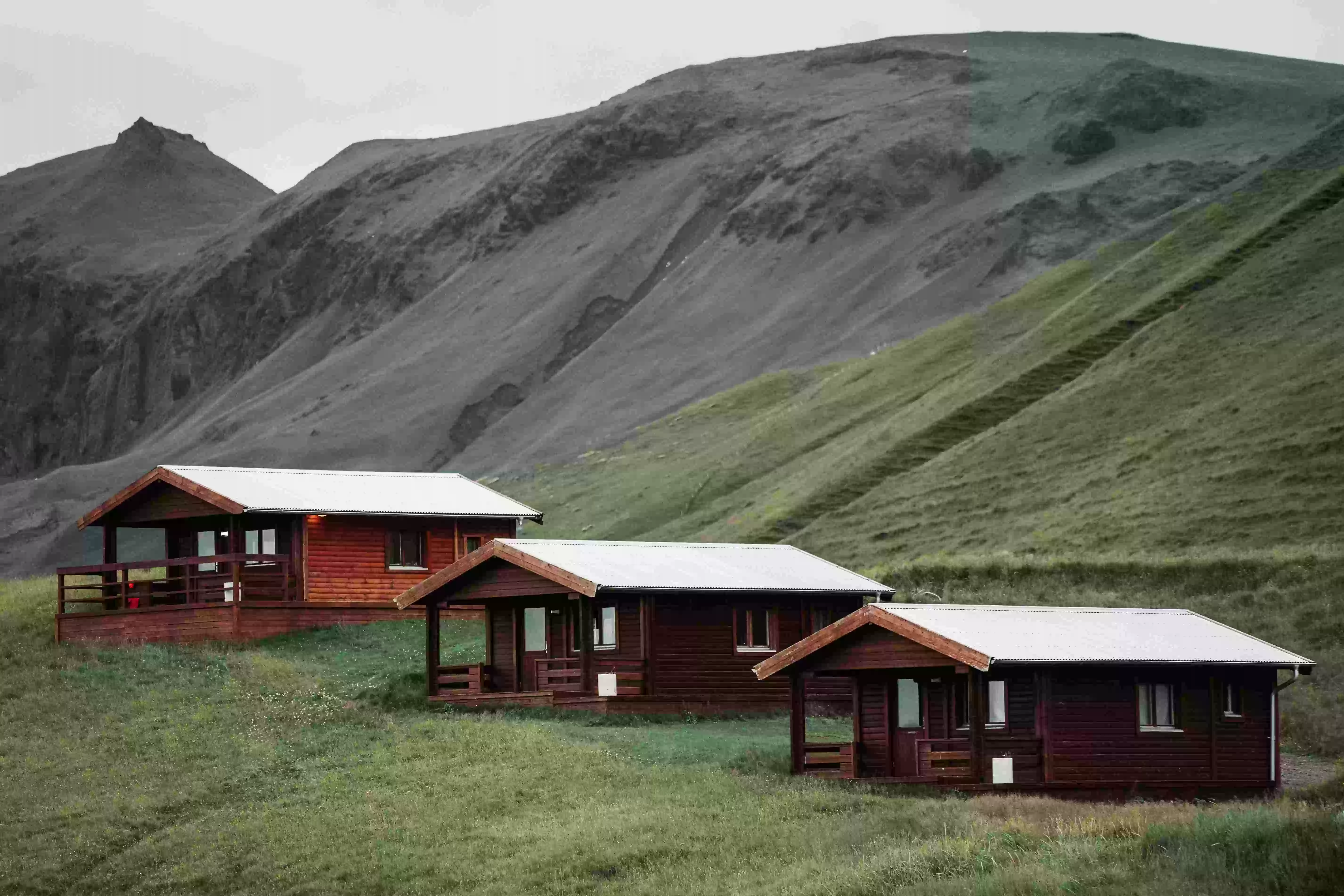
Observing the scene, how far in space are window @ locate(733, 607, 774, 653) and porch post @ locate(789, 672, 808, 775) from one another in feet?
32.9

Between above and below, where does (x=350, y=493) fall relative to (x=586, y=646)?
above

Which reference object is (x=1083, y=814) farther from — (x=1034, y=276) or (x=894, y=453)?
(x=1034, y=276)

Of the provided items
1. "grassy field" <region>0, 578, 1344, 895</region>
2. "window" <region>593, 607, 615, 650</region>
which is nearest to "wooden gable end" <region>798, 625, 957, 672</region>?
"grassy field" <region>0, 578, 1344, 895</region>

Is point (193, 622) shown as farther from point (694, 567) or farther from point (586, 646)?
point (694, 567)

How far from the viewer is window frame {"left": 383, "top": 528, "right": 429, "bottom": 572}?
61062 millimetres

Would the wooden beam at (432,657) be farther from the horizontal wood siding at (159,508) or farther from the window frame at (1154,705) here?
the window frame at (1154,705)

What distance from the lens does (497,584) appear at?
167ft

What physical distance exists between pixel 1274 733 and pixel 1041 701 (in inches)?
226

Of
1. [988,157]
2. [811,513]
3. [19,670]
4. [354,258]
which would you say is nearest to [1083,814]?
[19,670]

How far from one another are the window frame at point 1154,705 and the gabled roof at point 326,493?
89.5ft

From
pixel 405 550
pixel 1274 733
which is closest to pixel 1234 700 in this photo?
pixel 1274 733

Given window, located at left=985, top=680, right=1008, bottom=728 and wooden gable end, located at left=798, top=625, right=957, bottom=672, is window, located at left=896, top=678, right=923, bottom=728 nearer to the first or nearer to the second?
wooden gable end, located at left=798, top=625, right=957, bottom=672

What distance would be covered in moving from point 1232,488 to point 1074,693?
107 feet

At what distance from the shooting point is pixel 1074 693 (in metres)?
38.6
